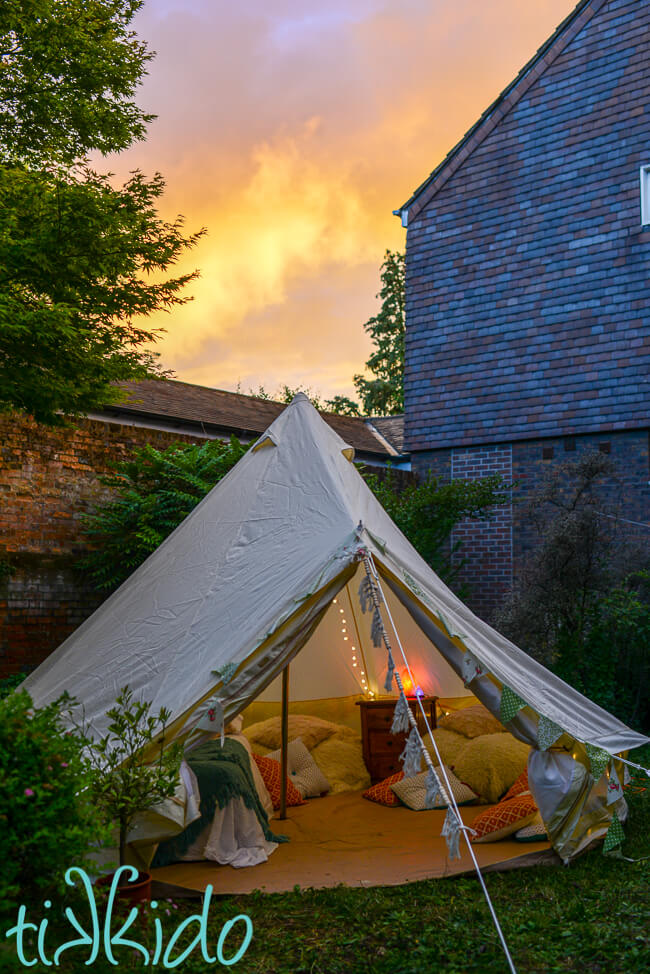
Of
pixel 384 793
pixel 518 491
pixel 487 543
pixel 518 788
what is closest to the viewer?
pixel 518 788

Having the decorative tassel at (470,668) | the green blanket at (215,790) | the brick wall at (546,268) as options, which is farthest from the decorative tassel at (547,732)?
the brick wall at (546,268)

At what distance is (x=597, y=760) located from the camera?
12.9ft

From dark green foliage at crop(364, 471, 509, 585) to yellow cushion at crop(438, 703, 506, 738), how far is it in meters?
2.69

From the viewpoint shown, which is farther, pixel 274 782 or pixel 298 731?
pixel 298 731

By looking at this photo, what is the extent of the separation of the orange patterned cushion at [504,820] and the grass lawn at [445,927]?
398mm

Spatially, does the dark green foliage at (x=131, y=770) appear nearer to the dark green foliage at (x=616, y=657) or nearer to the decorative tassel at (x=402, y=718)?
the decorative tassel at (x=402, y=718)

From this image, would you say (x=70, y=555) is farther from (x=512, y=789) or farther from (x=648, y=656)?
(x=648, y=656)

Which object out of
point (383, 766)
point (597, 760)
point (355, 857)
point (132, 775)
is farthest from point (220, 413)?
point (132, 775)

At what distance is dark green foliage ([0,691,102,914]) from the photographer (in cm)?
253

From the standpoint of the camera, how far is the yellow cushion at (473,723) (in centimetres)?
613

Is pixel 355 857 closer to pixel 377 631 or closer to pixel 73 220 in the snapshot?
pixel 377 631

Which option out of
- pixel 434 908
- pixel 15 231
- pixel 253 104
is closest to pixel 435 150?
pixel 253 104

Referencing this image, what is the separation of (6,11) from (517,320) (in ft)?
20.0

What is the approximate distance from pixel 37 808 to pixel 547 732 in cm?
235
